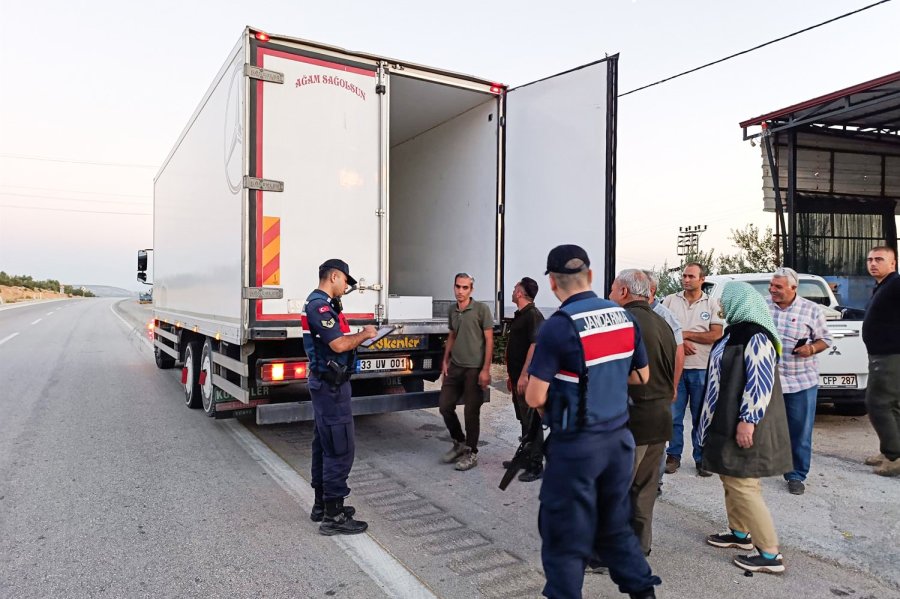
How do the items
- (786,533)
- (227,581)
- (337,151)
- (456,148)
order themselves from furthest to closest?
1. (456,148)
2. (337,151)
3. (786,533)
4. (227,581)

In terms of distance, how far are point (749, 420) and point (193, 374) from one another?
6.18 metres

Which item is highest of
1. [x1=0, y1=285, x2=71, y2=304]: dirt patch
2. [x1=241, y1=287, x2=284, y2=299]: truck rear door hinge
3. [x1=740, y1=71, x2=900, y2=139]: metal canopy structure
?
[x1=740, y1=71, x2=900, y2=139]: metal canopy structure

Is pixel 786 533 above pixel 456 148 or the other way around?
the other way around

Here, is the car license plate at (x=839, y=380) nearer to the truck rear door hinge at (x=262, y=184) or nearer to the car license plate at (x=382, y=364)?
the car license plate at (x=382, y=364)

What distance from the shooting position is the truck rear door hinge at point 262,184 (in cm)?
475

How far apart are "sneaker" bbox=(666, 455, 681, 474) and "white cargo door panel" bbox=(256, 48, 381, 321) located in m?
2.80

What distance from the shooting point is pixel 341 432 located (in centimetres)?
380

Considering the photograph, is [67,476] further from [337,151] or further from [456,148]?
[456,148]

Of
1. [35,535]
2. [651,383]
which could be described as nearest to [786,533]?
[651,383]

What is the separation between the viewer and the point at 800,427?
4539 millimetres

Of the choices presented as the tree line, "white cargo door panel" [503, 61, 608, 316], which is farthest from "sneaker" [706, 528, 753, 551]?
the tree line

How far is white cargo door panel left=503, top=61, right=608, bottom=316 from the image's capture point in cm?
507

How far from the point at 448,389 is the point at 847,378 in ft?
13.7

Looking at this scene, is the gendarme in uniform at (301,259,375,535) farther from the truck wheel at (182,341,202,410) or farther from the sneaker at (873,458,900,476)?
the sneaker at (873,458,900,476)
